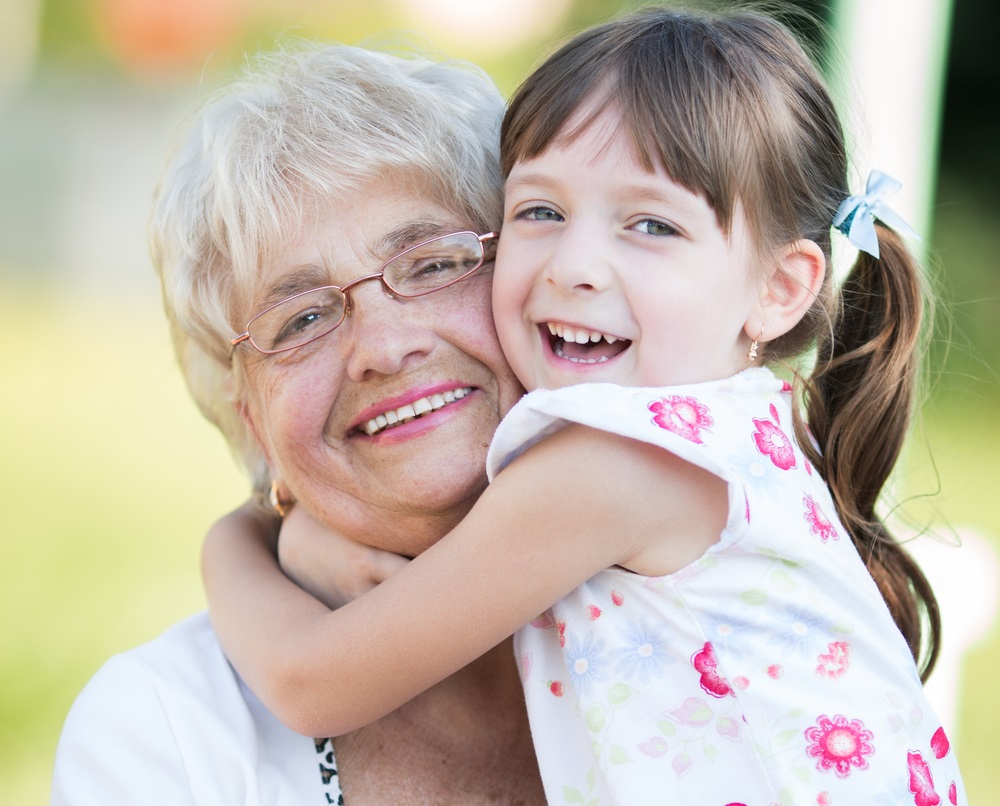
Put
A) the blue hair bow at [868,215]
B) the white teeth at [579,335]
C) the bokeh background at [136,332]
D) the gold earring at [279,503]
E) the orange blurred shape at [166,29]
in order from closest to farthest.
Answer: the white teeth at [579,335] < the blue hair bow at [868,215] < the gold earring at [279,503] < the bokeh background at [136,332] < the orange blurred shape at [166,29]

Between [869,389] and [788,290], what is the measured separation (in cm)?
39

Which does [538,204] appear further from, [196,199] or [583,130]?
[196,199]

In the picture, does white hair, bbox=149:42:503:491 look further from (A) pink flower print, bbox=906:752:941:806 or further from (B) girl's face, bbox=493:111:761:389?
(A) pink flower print, bbox=906:752:941:806

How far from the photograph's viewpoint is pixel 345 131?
7.97 feet

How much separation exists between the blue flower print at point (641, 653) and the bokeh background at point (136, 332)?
86cm

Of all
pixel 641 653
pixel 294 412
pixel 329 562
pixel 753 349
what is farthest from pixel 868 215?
pixel 329 562

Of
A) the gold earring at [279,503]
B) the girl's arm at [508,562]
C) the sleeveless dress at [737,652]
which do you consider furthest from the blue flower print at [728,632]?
the gold earring at [279,503]

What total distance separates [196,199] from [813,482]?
1.49 m

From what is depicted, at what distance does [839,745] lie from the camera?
74.0 inches

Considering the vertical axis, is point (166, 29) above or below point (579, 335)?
below

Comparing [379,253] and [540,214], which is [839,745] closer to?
[540,214]

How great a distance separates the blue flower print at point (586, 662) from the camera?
6.43ft

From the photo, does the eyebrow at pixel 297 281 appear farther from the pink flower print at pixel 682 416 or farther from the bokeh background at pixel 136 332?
the pink flower print at pixel 682 416

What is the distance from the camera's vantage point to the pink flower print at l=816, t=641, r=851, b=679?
1926 mm
